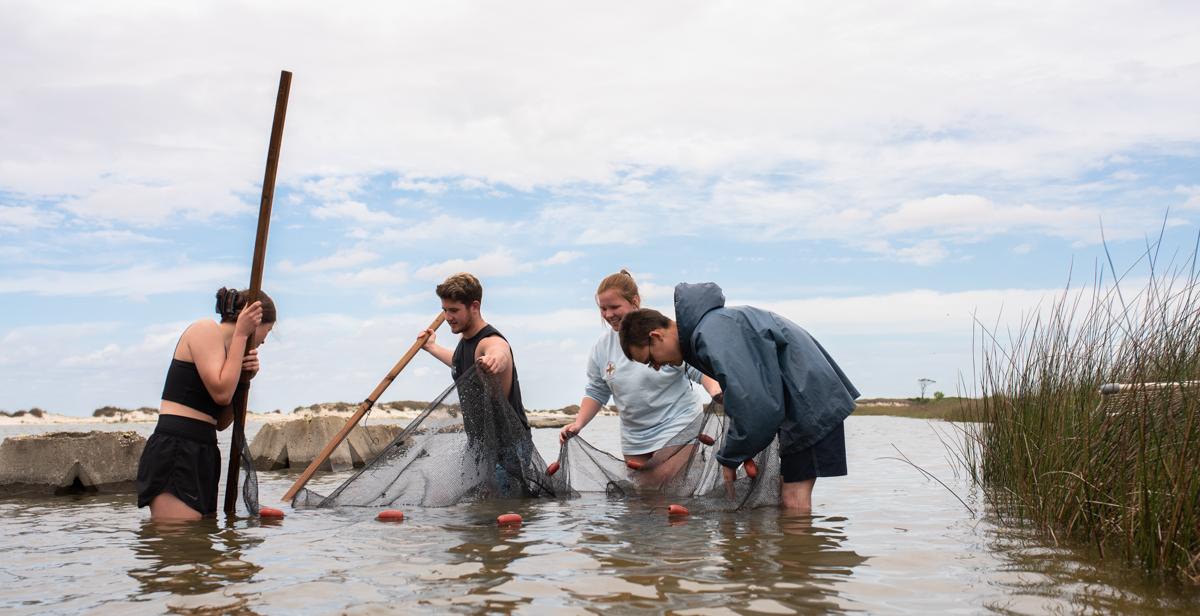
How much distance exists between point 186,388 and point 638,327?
2.58 metres

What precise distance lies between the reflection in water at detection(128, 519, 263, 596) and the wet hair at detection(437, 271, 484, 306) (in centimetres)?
198

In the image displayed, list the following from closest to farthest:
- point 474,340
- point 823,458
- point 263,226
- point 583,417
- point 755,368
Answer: point 755,368
point 823,458
point 263,226
point 474,340
point 583,417

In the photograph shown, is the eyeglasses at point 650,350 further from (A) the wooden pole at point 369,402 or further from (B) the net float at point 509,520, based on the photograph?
(A) the wooden pole at point 369,402

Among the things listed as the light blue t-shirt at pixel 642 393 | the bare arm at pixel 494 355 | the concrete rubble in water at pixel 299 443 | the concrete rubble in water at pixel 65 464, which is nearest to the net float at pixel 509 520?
the bare arm at pixel 494 355

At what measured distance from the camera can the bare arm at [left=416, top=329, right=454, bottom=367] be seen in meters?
A: 7.25

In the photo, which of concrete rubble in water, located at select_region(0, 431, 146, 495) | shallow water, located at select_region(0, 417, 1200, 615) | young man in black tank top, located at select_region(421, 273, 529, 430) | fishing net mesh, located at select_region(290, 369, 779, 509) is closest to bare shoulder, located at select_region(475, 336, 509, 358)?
young man in black tank top, located at select_region(421, 273, 529, 430)

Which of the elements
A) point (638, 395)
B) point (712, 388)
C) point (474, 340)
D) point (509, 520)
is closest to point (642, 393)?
point (638, 395)

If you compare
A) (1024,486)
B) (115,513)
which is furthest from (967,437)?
(115,513)

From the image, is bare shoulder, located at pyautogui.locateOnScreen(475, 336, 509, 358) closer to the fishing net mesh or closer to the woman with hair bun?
the fishing net mesh

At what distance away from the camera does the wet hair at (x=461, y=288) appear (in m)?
6.43

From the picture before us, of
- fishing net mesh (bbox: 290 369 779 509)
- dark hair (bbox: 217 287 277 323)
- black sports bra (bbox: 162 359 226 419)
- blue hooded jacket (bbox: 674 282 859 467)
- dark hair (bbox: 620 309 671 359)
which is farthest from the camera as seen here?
fishing net mesh (bbox: 290 369 779 509)

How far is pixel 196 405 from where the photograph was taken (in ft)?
18.0

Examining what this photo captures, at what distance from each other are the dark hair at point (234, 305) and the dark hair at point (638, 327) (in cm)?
213

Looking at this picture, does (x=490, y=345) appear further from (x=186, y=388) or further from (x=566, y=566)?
(x=566, y=566)
